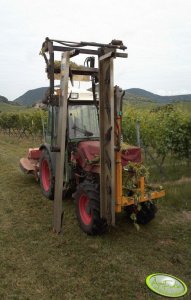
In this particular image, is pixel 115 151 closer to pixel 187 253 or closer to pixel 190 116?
pixel 187 253

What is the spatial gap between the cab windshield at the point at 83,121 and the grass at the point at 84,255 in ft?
4.83

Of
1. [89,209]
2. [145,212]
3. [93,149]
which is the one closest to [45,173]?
[93,149]

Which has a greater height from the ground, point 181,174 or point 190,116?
point 190,116

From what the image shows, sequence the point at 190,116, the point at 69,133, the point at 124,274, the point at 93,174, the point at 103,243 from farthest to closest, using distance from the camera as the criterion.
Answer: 1. the point at 190,116
2. the point at 69,133
3. the point at 93,174
4. the point at 103,243
5. the point at 124,274

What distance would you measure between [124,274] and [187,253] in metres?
1.07

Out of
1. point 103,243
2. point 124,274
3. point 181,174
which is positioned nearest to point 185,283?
point 124,274

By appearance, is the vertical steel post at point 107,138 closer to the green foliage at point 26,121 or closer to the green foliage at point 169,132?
A: the green foliage at point 169,132

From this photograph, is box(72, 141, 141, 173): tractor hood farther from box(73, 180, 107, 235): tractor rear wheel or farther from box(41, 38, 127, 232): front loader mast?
box(41, 38, 127, 232): front loader mast

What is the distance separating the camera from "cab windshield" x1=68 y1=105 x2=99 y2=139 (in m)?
5.94

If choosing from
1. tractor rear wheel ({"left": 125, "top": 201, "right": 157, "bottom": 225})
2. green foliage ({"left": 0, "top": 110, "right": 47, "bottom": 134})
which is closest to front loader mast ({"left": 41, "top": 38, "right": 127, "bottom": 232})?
tractor rear wheel ({"left": 125, "top": 201, "right": 157, "bottom": 225})

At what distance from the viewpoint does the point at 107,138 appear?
4.61 metres

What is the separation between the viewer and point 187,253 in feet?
14.9

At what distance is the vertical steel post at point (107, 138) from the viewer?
447 cm

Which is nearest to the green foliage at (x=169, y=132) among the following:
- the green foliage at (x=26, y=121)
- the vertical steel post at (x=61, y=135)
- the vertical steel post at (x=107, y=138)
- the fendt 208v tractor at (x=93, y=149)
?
the fendt 208v tractor at (x=93, y=149)
